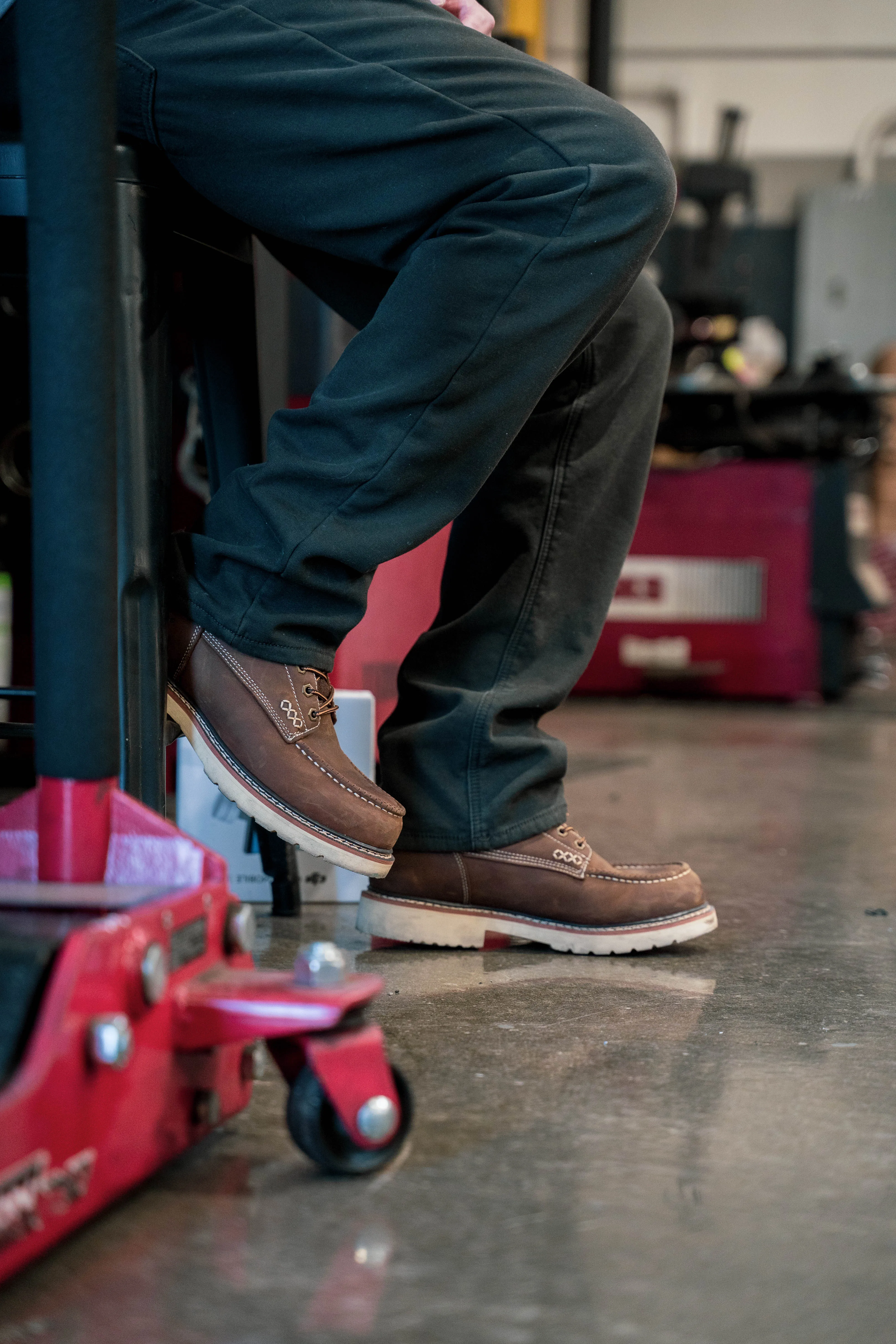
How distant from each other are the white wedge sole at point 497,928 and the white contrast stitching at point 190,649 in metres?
0.27

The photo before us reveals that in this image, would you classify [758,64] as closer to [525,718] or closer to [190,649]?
[525,718]

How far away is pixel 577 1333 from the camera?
0.47m

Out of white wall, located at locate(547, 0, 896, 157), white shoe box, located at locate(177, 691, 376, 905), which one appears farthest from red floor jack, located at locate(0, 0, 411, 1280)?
white wall, located at locate(547, 0, 896, 157)

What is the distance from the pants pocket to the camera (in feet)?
2.76

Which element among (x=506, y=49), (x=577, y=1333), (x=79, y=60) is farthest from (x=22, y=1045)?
(x=506, y=49)

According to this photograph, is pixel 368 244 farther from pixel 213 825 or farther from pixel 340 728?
pixel 213 825

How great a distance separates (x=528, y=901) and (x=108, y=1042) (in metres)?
0.59

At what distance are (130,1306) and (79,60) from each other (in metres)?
0.54

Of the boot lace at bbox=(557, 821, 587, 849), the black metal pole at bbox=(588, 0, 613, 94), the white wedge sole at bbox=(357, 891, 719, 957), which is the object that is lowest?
the white wedge sole at bbox=(357, 891, 719, 957)

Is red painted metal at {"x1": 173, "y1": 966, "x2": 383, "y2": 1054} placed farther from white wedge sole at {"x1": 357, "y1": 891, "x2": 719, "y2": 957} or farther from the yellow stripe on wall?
the yellow stripe on wall

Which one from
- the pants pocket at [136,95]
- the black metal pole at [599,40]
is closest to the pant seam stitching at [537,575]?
the pants pocket at [136,95]

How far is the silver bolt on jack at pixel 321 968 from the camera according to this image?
0.57 meters

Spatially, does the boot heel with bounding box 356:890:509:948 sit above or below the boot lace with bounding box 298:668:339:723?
below

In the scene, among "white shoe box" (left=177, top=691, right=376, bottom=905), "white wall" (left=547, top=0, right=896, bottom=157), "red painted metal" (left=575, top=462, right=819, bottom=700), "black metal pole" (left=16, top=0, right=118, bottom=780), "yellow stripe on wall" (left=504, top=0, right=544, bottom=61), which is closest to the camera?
"black metal pole" (left=16, top=0, right=118, bottom=780)
